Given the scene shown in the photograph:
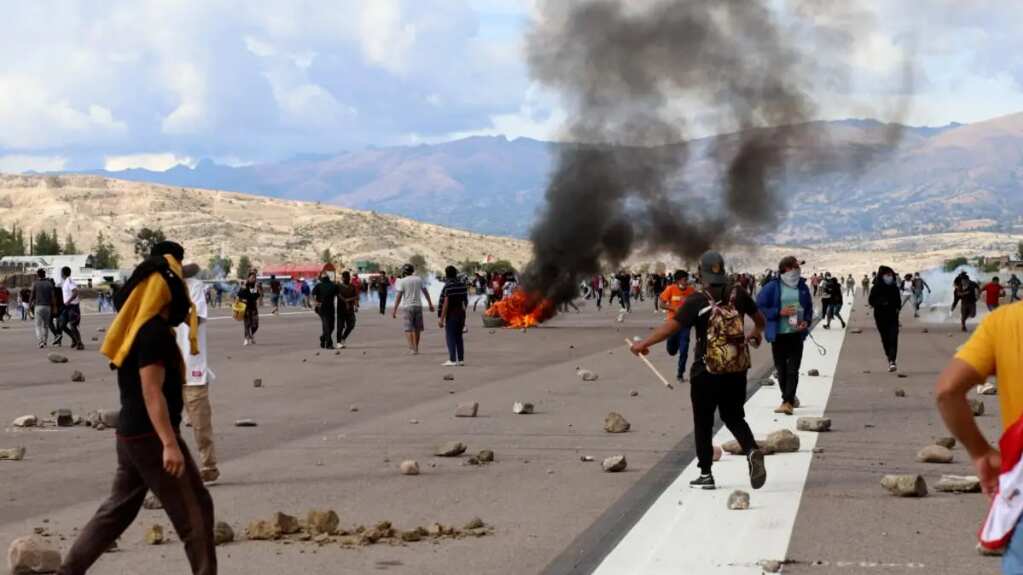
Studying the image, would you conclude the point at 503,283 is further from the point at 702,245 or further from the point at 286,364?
the point at 286,364

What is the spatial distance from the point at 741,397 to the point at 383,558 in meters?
3.37

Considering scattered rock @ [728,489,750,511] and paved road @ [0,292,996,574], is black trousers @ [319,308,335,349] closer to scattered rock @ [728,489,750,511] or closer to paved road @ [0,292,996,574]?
paved road @ [0,292,996,574]

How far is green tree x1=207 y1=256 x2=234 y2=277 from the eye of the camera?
415 feet

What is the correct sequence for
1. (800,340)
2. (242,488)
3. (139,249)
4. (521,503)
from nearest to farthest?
(521,503)
(242,488)
(800,340)
(139,249)

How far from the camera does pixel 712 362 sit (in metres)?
10.3

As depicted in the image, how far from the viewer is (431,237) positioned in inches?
7116

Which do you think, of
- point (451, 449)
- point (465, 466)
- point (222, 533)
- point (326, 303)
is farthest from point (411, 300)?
point (222, 533)

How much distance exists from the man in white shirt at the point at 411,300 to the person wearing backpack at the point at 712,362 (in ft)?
50.5

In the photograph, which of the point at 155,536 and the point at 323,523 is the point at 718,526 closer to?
the point at 323,523

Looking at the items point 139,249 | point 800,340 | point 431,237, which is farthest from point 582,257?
point 431,237

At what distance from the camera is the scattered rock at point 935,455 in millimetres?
11594

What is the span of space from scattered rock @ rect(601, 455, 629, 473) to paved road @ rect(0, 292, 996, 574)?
9cm

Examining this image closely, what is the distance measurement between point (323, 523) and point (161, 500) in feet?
7.36

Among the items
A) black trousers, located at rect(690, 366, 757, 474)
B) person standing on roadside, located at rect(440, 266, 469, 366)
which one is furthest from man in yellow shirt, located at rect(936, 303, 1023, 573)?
person standing on roadside, located at rect(440, 266, 469, 366)
